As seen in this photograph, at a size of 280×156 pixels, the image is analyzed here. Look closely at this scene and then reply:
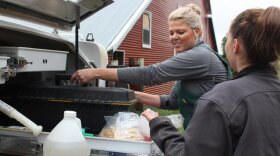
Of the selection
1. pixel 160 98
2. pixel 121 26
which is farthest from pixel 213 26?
pixel 160 98

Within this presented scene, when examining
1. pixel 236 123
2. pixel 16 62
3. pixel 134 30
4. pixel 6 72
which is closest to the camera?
pixel 236 123

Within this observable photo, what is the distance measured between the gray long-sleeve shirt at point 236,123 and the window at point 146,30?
599 inches

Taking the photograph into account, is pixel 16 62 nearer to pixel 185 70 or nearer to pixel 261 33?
pixel 185 70

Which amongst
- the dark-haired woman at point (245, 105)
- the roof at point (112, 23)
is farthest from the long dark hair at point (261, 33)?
the roof at point (112, 23)

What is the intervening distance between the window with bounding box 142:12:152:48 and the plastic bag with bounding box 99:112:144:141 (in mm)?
14659

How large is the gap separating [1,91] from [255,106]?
66.5 inches

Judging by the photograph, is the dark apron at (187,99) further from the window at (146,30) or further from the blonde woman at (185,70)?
the window at (146,30)

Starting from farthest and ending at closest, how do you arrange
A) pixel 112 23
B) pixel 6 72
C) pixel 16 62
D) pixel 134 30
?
pixel 134 30
pixel 112 23
pixel 16 62
pixel 6 72

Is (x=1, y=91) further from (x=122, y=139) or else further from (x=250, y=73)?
(x=250, y=73)

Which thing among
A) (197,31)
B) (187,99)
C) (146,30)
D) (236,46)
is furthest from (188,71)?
(146,30)

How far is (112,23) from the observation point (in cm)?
1101

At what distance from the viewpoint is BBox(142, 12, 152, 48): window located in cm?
1695

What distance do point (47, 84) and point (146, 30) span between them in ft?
48.4

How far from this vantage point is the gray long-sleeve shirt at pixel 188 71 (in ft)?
8.52
